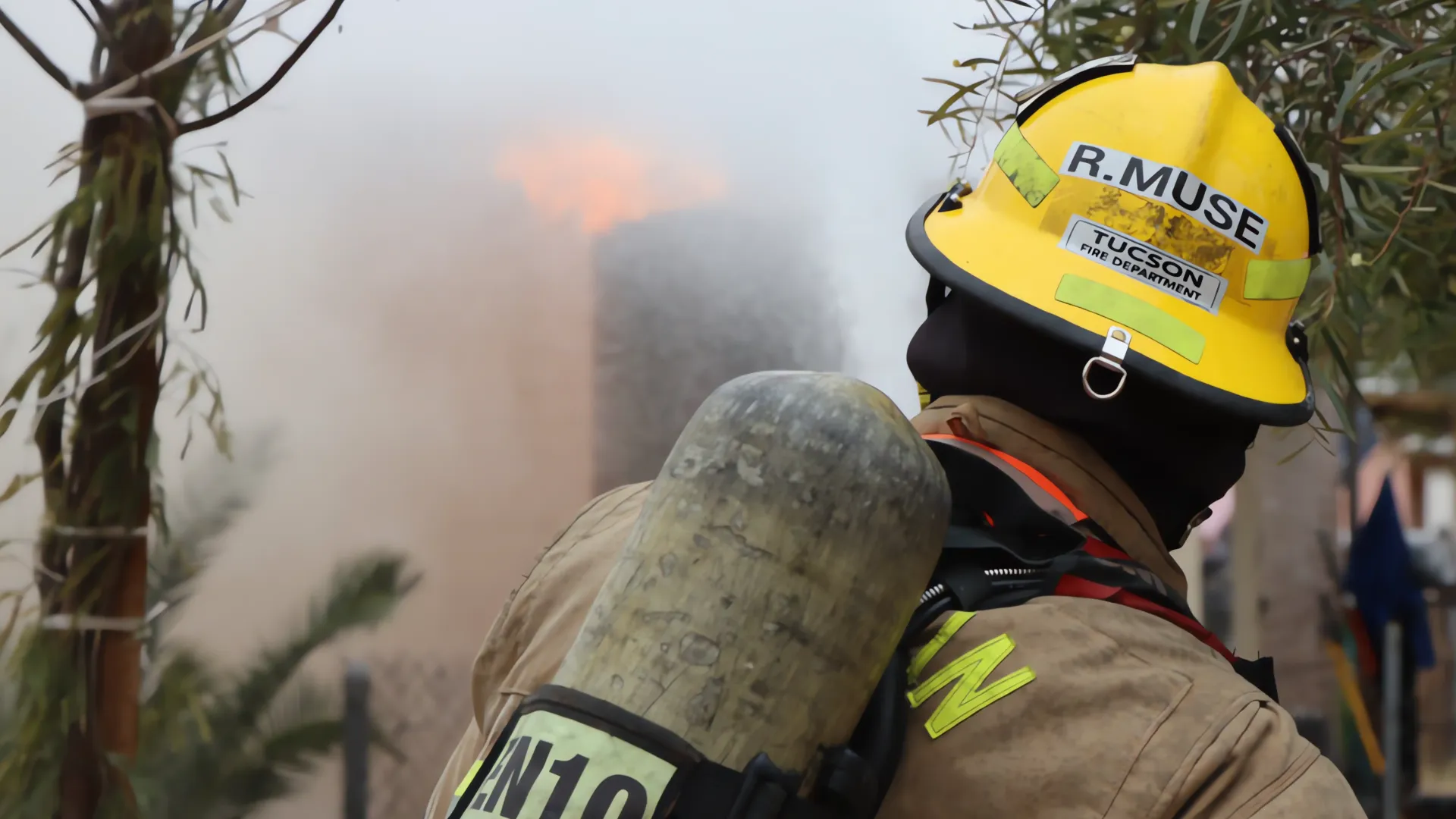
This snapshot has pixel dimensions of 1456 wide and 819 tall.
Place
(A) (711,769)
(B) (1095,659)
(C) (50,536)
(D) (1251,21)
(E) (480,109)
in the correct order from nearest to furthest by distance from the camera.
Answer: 1. (A) (711,769)
2. (B) (1095,659)
3. (D) (1251,21)
4. (C) (50,536)
5. (E) (480,109)

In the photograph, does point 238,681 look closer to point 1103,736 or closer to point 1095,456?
point 1095,456

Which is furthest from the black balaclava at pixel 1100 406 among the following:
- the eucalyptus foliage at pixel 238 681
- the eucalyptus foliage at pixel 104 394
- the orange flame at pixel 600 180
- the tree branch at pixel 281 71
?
the orange flame at pixel 600 180

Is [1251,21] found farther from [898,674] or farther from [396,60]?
[396,60]

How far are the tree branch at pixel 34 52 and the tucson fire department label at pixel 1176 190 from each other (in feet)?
5.65

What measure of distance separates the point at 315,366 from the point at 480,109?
905 mm

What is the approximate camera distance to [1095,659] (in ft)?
3.33

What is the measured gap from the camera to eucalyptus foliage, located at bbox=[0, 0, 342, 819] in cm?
240

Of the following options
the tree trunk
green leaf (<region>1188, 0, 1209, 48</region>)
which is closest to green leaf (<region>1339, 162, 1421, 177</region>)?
green leaf (<region>1188, 0, 1209, 48</region>)

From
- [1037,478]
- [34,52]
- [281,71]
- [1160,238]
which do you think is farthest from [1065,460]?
[34,52]

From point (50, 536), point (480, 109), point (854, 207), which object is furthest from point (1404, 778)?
point (50, 536)

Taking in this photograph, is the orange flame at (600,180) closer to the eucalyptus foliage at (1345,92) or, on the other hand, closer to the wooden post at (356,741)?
the wooden post at (356,741)

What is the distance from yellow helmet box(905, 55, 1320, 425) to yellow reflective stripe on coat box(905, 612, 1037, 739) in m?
0.30

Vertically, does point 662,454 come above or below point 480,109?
below

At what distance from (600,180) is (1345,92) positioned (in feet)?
8.06
